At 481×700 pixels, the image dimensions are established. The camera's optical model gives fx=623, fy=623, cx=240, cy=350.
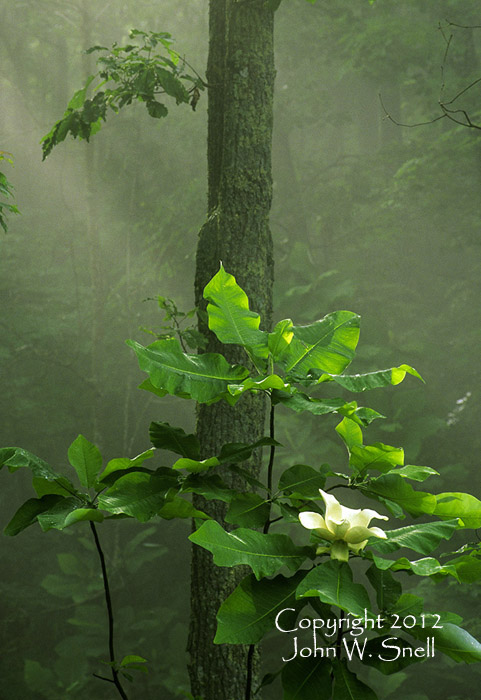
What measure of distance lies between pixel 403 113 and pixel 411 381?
2946mm

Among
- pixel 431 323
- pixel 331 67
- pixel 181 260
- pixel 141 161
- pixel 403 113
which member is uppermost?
pixel 331 67

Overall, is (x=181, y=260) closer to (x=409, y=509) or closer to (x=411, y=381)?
(x=411, y=381)

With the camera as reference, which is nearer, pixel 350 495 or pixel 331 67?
pixel 350 495

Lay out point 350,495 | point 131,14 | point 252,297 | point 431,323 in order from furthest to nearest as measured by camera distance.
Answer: point 131,14 → point 431,323 → point 350,495 → point 252,297

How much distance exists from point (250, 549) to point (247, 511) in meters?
0.11

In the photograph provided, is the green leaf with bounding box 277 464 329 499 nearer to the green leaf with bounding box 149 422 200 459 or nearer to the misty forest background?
the green leaf with bounding box 149 422 200 459

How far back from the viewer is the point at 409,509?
0.65 metres

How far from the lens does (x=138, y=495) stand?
667 millimetres

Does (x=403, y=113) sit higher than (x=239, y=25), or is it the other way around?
(x=403, y=113)

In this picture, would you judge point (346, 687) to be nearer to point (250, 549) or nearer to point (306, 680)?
point (306, 680)

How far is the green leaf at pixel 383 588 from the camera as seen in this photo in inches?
25.5

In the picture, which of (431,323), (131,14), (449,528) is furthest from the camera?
(131,14)

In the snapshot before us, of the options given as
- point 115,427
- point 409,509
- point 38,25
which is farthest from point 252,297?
point 38,25

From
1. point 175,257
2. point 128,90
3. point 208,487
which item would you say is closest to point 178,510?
point 208,487
